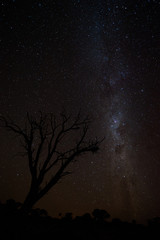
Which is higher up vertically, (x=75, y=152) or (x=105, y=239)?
(x=75, y=152)

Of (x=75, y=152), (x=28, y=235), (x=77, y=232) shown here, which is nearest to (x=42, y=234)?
(x=28, y=235)

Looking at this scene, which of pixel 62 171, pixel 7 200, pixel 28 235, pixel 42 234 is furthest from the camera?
pixel 7 200

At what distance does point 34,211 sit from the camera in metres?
13.6

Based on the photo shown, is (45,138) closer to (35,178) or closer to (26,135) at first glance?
(26,135)

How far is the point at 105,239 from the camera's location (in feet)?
26.1

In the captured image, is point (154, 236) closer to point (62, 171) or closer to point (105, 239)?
point (105, 239)

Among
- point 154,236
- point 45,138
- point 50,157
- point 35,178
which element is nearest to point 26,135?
point 45,138

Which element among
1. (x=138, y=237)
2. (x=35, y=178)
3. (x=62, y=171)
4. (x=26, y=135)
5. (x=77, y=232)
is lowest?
(x=77, y=232)

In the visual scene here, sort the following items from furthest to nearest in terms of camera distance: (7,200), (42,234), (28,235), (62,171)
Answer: (7,200) < (62,171) < (42,234) < (28,235)

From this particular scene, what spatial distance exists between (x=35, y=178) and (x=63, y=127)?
366cm

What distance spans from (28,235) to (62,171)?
3.35 m

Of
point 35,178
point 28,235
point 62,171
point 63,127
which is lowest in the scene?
point 28,235

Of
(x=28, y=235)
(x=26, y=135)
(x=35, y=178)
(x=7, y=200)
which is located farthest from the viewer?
(x=7, y=200)

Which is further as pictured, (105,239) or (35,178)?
(35,178)
